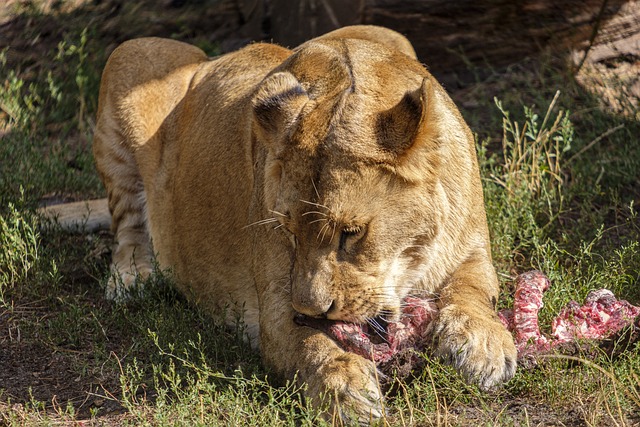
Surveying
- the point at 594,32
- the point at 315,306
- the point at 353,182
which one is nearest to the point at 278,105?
the point at 353,182

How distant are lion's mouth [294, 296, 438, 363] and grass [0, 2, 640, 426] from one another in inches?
6.1

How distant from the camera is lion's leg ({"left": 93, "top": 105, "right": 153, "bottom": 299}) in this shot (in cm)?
597

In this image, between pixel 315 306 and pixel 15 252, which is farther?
pixel 15 252

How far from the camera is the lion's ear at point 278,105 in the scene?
3.88 m

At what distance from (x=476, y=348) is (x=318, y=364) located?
62 centimetres

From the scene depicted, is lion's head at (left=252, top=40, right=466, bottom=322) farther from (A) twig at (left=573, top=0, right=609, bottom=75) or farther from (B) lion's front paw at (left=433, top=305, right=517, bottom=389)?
(A) twig at (left=573, top=0, right=609, bottom=75)

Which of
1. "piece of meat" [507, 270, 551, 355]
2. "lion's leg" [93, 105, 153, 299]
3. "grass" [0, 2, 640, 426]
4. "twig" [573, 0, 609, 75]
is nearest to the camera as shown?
"grass" [0, 2, 640, 426]

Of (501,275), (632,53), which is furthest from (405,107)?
(632,53)

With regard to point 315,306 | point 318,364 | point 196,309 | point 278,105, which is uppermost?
point 278,105

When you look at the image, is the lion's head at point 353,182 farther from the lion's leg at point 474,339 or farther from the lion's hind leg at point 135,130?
the lion's hind leg at point 135,130

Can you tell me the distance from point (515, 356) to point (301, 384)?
848 mm

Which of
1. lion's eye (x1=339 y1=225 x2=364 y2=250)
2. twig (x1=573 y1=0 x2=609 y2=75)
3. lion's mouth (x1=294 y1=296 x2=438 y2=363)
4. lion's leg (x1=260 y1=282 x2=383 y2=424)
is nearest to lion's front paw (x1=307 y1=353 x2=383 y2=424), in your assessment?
lion's leg (x1=260 y1=282 x2=383 y2=424)

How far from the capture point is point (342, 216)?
3.64 metres

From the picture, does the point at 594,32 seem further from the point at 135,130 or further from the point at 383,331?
the point at 383,331
